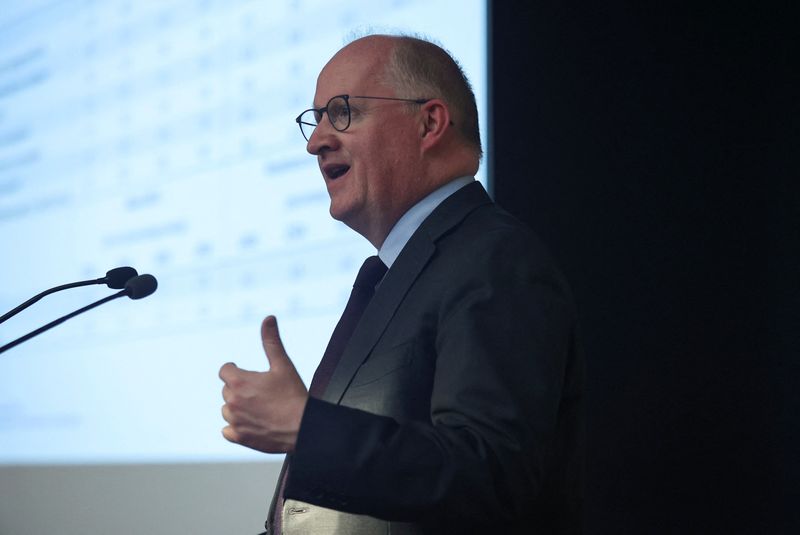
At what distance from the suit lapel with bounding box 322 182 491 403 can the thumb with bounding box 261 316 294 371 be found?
19 cm

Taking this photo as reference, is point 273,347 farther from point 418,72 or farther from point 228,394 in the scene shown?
point 418,72

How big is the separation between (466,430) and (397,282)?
34cm

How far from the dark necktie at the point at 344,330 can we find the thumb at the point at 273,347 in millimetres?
257

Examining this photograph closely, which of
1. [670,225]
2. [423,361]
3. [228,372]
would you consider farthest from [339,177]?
[670,225]

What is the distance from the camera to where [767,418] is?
85.4 inches

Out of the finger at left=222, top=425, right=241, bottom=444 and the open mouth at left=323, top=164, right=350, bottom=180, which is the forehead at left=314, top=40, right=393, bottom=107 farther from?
the finger at left=222, top=425, right=241, bottom=444

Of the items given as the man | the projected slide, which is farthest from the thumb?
the projected slide

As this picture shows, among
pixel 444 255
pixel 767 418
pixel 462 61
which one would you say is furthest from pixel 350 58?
pixel 767 418

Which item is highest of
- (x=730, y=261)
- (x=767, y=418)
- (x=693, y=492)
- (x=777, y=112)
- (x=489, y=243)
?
(x=777, y=112)

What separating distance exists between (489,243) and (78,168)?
2352 millimetres

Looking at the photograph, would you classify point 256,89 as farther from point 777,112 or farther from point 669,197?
point 777,112

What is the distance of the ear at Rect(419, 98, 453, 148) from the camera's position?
1591 mm

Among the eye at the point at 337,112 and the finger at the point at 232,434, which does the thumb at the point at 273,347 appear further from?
the eye at the point at 337,112

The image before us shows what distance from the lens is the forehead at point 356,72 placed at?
1613 millimetres
